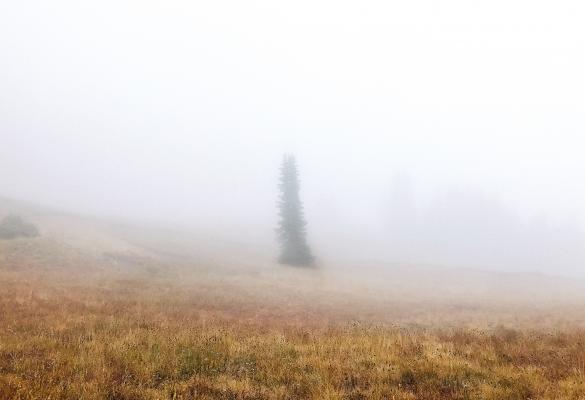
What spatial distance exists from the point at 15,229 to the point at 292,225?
26560mm

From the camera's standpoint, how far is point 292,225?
2037 inches

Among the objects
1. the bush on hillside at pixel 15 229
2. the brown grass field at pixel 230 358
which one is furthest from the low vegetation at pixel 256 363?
the bush on hillside at pixel 15 229

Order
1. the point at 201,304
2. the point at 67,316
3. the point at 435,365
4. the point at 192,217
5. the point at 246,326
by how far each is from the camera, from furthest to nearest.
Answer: the point at 192,217 < the point at 201,304 < the point at 246,326 < the point at 67,316 < the point at 435,365

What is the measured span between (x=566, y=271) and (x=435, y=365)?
102359 millimetres

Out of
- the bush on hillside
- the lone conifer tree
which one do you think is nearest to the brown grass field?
the bush on hillside

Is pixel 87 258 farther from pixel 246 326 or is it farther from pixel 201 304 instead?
pixel 246 326

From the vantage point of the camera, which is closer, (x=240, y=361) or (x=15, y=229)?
(x=240, y=361)

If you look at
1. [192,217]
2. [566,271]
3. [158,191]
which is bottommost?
[566,271]

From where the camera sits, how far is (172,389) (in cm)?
647

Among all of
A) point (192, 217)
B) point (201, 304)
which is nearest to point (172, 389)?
point (201, 304)

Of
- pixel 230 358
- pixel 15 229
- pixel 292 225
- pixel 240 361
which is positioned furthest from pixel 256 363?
pixel 292 225

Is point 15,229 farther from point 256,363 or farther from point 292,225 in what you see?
point 256,363

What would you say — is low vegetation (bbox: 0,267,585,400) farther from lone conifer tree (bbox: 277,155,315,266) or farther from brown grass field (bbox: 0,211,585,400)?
lone conifer tree (bbox: 277,155,315,266)

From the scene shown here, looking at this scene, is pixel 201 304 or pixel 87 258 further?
pixel 87 258
